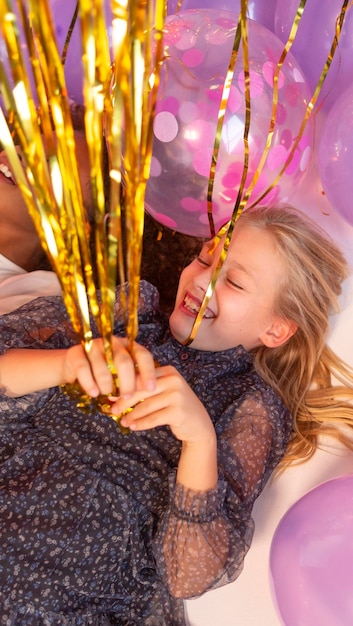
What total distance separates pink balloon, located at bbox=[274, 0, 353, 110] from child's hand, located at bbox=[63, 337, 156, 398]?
738 millimetres

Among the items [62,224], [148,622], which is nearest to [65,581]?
[148,622]

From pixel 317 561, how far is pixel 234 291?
1.76ft

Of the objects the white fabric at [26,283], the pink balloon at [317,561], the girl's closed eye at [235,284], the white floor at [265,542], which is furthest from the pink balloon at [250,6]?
the pink balloon at [317,561]

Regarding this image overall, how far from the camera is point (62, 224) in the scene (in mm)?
764

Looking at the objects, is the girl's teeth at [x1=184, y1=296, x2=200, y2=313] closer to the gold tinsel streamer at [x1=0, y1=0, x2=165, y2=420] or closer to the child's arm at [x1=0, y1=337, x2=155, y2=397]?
the child's arm at [x1=0, y1=337, x2=155, y2=397]

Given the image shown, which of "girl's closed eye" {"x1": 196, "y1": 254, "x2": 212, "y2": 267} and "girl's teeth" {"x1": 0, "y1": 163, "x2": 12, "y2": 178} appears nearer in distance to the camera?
"girl's closed eye" {"x1": 196, "y1": 254, "x2": 212, "y2": 267}

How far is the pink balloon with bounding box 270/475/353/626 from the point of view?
110 centimetres

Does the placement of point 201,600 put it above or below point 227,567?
below

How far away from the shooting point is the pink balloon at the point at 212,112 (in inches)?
45.1

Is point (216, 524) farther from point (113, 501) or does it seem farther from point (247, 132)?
point (247, 132)

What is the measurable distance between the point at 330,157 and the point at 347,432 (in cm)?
63

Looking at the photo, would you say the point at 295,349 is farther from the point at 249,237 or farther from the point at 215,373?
the point at 249,237

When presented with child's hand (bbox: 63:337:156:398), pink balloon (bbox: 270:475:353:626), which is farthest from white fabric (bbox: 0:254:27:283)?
pink balloon (bbox: 270:475:353:626)

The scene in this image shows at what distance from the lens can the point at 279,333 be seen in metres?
1.46
